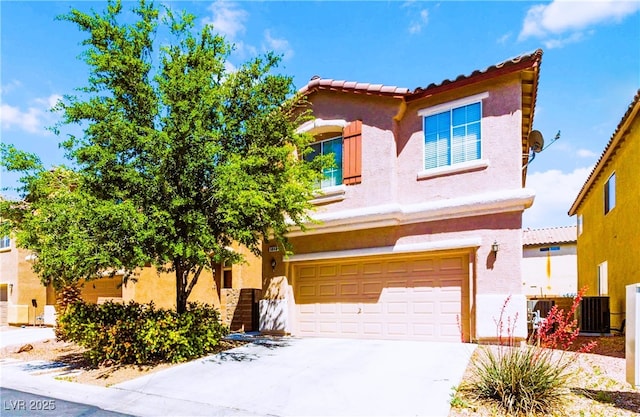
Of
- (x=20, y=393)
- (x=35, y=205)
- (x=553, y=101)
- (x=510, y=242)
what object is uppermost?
(x=553, y=101)

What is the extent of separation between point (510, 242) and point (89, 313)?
10636 mm

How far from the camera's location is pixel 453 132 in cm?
1273

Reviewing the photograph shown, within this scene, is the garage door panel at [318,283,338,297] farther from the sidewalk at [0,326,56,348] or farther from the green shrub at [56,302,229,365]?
the sidewalk at [0,326,56,348]

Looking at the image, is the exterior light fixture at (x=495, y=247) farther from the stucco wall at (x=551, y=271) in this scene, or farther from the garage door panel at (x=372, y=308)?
the stucco wall at (x=551, y=271)

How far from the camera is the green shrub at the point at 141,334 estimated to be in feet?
36.6

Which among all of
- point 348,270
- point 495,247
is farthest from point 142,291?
point 495,247

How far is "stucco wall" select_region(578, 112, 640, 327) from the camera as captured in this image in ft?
44.9

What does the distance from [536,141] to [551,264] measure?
2054 centimetres

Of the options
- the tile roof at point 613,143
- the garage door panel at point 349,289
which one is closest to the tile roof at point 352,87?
the garage door panel at point 349,289

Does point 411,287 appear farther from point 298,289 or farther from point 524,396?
point 524,396

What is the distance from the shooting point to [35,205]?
11.8 m

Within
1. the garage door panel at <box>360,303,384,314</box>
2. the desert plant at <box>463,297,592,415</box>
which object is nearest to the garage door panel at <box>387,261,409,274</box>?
the garage door panel at <box>360,303,384,314</box>

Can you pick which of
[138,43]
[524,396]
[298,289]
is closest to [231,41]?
[138,43]

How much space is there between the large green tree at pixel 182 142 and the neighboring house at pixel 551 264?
955 inches
